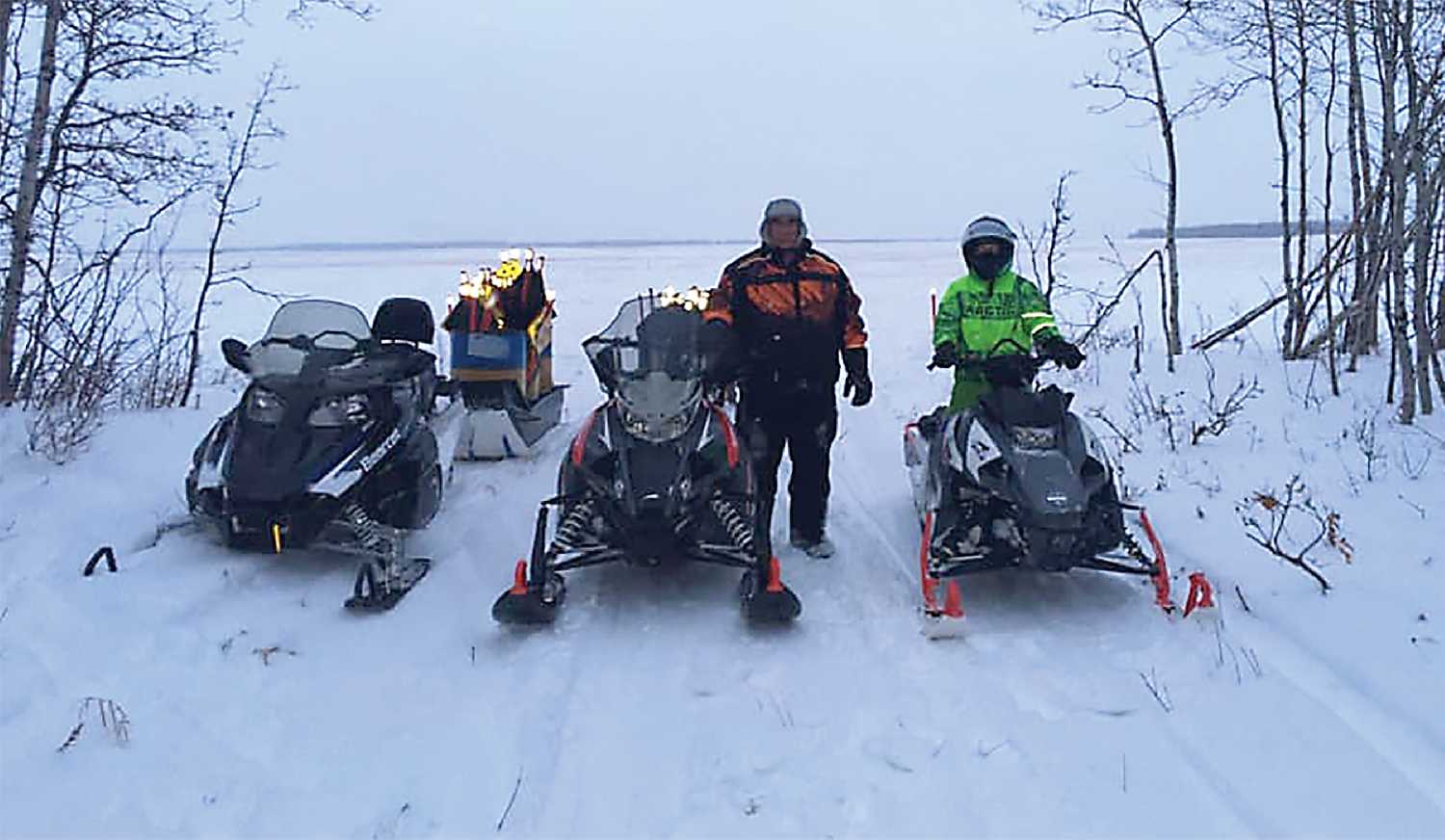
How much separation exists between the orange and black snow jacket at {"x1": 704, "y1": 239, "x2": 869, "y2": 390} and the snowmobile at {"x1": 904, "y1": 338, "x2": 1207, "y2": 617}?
0.76 meters

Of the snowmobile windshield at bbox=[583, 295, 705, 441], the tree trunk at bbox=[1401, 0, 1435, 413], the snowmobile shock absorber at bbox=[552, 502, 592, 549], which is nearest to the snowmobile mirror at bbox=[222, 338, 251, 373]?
the snowmobile windshield at bbox=[583, 295, 705, 441]

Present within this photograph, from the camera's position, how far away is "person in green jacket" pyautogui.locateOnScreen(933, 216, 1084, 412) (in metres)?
5.98

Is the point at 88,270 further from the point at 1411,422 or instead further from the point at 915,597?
the point at 1411,422

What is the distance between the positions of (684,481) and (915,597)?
1.20m

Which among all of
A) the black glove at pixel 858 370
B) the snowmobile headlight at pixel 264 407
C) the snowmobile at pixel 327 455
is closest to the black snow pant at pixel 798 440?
the black glove at pixel 858 370

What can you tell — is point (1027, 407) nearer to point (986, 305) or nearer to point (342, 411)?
point (986, 305)

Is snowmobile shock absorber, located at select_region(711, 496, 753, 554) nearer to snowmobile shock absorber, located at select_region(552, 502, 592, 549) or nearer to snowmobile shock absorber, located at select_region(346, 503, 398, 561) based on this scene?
snowmobile shock absorber, located at select_region(552, 502, 592, 549)

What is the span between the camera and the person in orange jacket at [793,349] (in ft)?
19.2

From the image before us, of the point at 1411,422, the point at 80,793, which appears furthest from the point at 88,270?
the point at 1411,422

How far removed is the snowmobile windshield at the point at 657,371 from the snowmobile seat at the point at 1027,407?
137 cm

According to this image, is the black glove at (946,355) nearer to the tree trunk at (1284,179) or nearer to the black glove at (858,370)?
the black glove at (858,370)

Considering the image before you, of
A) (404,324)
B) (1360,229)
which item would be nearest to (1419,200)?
(1360,229)

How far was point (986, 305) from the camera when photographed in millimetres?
6059

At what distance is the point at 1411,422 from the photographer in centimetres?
778
